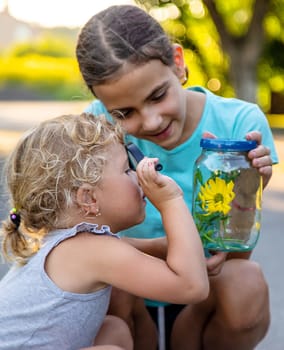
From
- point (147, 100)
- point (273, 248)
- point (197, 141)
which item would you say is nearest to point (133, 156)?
point (147, 100)

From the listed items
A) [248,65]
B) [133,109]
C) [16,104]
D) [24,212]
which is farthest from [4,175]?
[16,104]

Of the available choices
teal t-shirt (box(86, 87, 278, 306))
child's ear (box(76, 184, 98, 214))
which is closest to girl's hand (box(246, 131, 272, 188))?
teal t-shirt (box(86, 87, 278, 306))

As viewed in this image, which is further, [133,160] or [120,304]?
[120,304]

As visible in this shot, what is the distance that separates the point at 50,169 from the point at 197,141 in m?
0.77

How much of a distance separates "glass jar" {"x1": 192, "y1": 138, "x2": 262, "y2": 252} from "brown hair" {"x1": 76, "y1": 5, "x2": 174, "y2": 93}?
0.40 meters

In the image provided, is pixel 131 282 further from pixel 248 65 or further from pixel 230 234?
pixel 248 65

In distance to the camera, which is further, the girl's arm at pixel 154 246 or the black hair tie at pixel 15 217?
the girl's arm at pixel 154 246

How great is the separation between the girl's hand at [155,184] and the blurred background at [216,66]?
0.58 m

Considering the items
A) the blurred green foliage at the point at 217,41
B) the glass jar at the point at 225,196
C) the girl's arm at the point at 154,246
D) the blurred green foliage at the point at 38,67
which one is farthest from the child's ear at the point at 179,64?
the blurred green foliage at the point at 38,67

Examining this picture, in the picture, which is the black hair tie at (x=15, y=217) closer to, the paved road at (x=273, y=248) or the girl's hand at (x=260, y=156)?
the paved road at (x=273, y=248)

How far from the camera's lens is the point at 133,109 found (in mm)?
2629

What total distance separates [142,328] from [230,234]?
1.90ft

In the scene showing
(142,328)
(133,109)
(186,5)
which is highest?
(133,109)

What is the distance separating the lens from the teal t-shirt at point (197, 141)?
2.85 m
